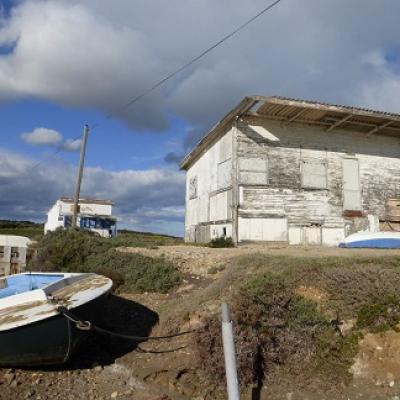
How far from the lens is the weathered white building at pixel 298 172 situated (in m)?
20.2

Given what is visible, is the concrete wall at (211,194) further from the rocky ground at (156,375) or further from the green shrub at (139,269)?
the rocky ground at (156,375)

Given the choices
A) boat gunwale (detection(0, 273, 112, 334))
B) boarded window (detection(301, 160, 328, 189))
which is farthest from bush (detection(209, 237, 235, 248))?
boat gunwale (detection(0, 273, 112, 334))

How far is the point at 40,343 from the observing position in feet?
20.5

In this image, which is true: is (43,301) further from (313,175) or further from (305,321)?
(313,175)

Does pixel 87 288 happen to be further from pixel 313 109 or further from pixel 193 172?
pixel 193 172

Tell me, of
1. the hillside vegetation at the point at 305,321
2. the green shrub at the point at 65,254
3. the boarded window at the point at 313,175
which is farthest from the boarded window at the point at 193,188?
the hillside vegetation at the point at 305,321

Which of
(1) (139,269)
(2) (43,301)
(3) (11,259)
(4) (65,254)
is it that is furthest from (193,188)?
(2) (43,301)

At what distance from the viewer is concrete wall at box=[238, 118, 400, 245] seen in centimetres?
2036

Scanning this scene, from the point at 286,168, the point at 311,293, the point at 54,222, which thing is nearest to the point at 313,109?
the point at 286,168

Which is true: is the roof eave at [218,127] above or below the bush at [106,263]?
above

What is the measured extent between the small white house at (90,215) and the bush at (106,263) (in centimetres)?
2241

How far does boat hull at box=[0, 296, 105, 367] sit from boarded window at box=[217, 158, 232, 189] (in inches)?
582

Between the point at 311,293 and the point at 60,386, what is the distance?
13.4 feet

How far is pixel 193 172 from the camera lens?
26.3 m
